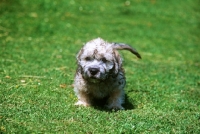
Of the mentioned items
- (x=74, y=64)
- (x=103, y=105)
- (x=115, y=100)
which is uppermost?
(x=115, y=100)

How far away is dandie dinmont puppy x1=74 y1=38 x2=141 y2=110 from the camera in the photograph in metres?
7.17

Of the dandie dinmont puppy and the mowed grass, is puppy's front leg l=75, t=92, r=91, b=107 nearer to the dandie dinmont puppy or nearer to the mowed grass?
the dandie dinmont puppy

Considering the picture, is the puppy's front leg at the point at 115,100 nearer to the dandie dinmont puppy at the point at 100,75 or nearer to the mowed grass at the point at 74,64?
the dandie dinmont puppy at the point at 100,75

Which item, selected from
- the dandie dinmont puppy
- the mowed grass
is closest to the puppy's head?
the dandie dinmont puppy

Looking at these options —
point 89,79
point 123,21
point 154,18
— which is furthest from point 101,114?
point 154,18

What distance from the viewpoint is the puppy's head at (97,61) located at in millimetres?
7090

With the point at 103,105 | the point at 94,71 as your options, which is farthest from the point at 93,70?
the point at 103,105

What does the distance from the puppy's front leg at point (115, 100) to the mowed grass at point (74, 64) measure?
26 centimetres

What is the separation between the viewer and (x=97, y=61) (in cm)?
722

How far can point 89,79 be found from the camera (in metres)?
7.30

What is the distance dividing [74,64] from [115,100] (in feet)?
13.5

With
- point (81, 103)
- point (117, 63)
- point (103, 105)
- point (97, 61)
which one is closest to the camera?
point (97, 61)

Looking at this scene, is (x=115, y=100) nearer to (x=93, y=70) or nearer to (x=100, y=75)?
(x=100, y=75)

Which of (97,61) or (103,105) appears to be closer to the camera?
(97,61)
